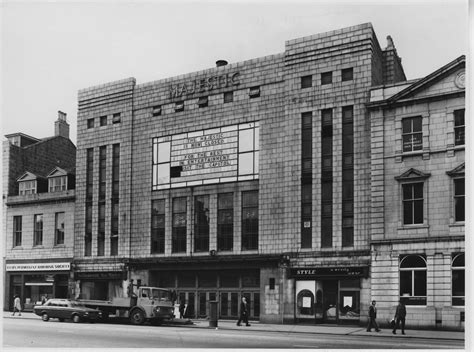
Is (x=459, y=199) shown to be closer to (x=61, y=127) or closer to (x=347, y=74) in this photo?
(x=347, y=74)

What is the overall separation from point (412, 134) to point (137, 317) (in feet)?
56.5

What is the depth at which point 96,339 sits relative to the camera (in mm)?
25656

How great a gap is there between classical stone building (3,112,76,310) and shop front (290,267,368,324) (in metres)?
17.3

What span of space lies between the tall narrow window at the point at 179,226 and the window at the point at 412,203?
1425cm

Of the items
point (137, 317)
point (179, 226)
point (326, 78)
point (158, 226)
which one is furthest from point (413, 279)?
point (158, 226)

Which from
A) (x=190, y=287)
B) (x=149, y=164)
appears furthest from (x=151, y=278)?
Answer: (x=149, y=164)

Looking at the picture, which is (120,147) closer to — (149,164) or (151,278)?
(149,164)

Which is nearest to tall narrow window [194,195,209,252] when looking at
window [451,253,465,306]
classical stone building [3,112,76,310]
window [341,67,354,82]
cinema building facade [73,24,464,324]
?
cinema building facade [73,24,464,324]

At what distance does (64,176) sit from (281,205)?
60.2 feet

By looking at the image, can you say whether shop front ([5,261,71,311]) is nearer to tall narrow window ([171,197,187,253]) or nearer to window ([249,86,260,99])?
tall narrow window ([171,197,187,253])

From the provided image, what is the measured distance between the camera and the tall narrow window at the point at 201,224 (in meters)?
41.9

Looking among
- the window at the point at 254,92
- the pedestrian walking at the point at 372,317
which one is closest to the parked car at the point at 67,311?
the pedestrian walking at the point at 372,317

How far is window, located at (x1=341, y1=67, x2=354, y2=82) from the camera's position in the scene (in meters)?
38.0

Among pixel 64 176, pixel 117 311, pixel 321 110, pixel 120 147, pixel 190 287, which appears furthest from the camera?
pixel 64 176
